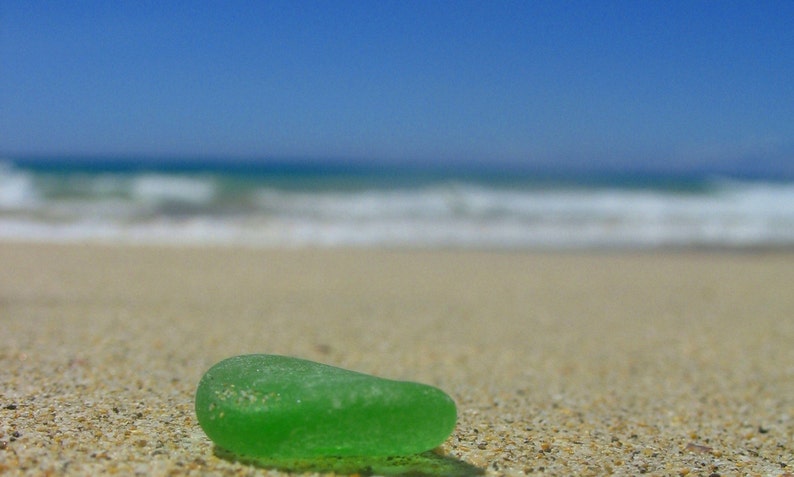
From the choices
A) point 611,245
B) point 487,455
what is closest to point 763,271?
point 611,245

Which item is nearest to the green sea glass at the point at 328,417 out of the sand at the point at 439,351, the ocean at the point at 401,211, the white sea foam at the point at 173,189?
the sand at the point at 439,351

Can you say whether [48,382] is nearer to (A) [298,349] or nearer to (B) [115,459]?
(B) [115,459]

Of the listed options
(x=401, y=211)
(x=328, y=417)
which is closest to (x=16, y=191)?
(x=401, y=211)

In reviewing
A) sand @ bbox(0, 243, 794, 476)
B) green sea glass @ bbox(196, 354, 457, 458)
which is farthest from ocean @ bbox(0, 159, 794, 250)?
green sea glass @ bbox(196, 354, 457, 458)

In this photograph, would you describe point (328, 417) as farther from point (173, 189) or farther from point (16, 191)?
point (173, 189)

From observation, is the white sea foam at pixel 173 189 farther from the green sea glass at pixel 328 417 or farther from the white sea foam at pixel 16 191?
the green sea glass at pixel 328 417

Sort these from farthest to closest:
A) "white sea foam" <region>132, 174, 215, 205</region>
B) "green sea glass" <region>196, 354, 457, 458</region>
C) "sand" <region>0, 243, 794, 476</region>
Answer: "white sea foam" <region>132, 174, 215, 205</region> < "sand" <region>0, 243, 794, 476</region> < "green sea glass" <region>196, 354, 457, 458</region>

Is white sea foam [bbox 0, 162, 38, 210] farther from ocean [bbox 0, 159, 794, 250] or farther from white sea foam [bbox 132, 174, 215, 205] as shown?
white sea foam [bbox 132, 174, 215, 205]
